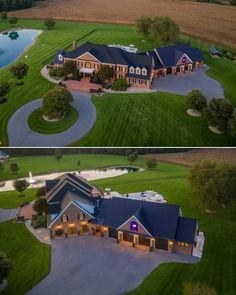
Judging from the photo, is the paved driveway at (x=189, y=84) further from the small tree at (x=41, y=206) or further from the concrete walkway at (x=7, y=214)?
the concrete walkway at (x=7, y=214)

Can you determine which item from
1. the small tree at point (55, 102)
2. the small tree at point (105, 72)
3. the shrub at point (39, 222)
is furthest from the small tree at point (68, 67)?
the shrub at point (39, 222)

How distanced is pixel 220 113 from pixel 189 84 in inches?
776

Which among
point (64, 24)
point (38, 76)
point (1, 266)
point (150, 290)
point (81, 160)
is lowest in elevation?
point (81, 160)

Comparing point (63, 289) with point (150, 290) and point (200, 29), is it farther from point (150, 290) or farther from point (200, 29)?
point (200, 29)

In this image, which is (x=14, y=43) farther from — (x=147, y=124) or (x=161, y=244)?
(x=161, y=244)

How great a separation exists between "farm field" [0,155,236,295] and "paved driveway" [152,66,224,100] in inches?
768

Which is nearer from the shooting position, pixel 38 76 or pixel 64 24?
pixel 38 76

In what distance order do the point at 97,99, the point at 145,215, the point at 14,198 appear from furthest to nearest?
the point at 97,99, the point at 14,198, the point at 145,215

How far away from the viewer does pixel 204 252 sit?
5094cm

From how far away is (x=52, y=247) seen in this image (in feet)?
172

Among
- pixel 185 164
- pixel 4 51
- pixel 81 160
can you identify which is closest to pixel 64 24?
pixel 4 51

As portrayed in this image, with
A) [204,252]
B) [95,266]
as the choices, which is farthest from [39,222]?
[204,252]

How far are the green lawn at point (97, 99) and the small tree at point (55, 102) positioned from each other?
7.26 meters

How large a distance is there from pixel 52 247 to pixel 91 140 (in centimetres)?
2173
